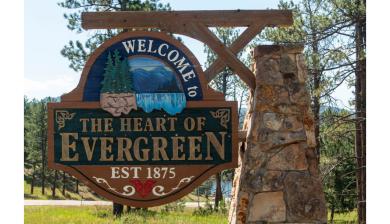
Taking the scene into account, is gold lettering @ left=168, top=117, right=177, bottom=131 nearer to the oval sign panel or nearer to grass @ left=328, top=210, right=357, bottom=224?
the oval sign panel

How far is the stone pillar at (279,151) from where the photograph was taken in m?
5.02

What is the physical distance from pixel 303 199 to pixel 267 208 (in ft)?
1.20

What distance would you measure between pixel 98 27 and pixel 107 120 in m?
1.02

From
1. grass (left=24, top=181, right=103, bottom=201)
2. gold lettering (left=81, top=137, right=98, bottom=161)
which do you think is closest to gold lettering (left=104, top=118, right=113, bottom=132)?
gold lettering (left=81, top=137, right=98, bottom=161)

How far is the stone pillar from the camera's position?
16.5 feet

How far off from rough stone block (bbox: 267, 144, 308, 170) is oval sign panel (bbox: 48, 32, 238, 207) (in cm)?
43

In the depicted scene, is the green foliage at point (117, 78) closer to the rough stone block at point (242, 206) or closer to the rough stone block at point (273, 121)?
the rough stone block at point (273, 121)

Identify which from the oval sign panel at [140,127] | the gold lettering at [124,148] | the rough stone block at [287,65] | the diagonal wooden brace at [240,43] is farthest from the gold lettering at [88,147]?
the rough stone block at [287,65]

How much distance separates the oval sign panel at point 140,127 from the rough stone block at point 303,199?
63 cm

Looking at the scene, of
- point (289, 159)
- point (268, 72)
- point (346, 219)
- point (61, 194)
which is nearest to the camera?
point (289, 159)

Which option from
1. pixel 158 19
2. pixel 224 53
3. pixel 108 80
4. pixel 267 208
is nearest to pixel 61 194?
pixel 108 80

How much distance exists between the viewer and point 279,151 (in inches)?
201

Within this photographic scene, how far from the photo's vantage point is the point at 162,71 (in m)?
5.32

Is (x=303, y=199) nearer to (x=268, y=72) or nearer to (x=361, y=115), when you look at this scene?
(x=268, y=72)
